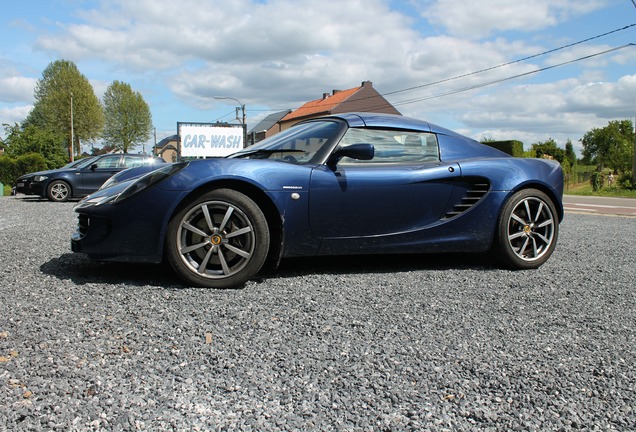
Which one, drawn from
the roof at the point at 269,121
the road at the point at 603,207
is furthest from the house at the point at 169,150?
the road at the point at 603,207

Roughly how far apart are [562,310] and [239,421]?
2.21 meters

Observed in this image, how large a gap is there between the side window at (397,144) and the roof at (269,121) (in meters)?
77.7

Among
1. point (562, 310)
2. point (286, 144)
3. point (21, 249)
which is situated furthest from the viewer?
point (21, 249)

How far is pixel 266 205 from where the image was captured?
3582 mm

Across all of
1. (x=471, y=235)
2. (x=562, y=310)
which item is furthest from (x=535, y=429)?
(x=471, y=235)

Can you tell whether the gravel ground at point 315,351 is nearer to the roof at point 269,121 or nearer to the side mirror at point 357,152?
the side mirror at point 357,152

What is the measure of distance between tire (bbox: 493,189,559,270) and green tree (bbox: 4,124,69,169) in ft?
111

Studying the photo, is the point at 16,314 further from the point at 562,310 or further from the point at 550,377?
the point at 562,310

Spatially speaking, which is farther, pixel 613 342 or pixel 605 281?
pixel 605 281

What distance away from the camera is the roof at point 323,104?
63753mm

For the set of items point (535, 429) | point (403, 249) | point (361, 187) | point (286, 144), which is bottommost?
point (535, 429)

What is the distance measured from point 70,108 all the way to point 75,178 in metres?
48.2

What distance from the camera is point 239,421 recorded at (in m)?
1.76

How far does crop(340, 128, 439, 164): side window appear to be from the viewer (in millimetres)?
3943
